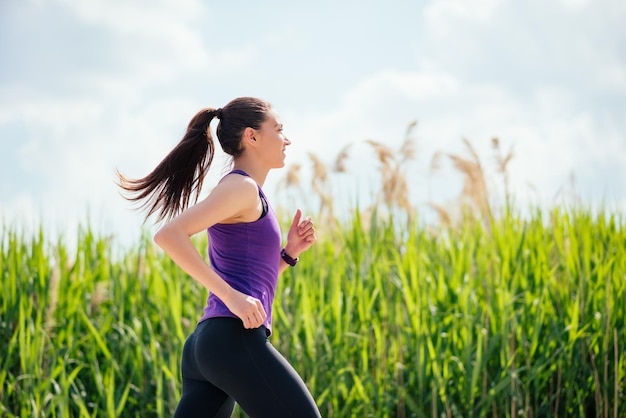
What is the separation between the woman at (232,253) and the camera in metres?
1.99

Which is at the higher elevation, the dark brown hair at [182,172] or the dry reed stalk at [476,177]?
the dry reed stalk at [476,177]

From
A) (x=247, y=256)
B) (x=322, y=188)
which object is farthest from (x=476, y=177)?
(x=247, y=256)

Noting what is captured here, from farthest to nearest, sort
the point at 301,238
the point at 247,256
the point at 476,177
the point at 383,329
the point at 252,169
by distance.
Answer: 1. the point at 476,177
2. the point at 383,329
3. the point at 301,238
4. the point at 252,169
5. the point at 247,256

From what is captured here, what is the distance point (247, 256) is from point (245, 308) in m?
0.22

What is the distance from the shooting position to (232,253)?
7.07 ft

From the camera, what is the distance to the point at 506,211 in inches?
220

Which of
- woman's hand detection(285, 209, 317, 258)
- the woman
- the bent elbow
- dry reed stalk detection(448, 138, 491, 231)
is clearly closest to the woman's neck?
the woman

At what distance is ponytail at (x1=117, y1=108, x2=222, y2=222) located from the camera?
238 cm

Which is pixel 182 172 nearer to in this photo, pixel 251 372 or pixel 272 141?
pixel 272 141

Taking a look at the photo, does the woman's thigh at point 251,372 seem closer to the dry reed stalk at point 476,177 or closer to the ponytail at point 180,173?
the ponytail at point 180,173

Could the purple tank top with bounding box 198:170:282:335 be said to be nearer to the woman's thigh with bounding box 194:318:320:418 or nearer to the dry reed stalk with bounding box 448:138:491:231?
the woman's thigh with bounding box 194:318:320:418

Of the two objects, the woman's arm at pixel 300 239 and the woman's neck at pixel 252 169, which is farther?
the woman's arm at pixel 300 239

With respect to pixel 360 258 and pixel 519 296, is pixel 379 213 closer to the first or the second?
pixel 360 258

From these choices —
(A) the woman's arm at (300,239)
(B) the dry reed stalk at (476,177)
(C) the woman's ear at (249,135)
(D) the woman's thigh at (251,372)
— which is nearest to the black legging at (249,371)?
(D) the woman's thigh at (251,372)
